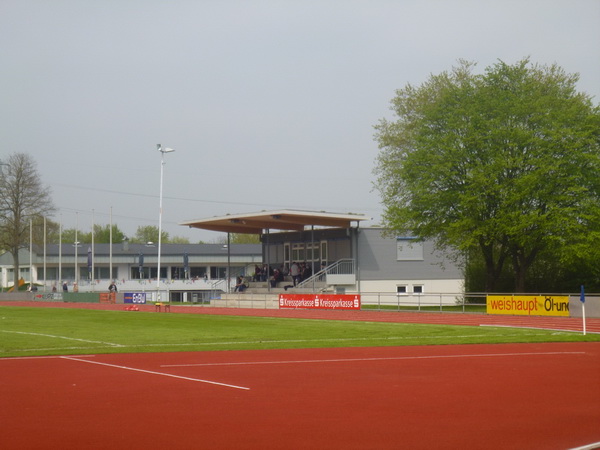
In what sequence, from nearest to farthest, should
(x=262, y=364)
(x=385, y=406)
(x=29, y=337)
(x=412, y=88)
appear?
(x=385, y=406), (x=262, y=364), (x=29, y=337), (x=412, y=88)

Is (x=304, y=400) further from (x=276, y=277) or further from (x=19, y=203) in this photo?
(x=19, y=203)

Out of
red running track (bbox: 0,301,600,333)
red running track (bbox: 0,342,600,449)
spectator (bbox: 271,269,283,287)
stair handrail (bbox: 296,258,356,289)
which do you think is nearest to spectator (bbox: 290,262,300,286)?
stair handrail (bbox: 296,258,356,289)

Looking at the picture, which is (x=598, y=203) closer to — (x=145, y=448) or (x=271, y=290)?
(x=271, y=290)

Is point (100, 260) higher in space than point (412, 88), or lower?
lower

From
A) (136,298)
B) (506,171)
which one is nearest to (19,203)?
(136,298)

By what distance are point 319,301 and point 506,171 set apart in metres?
13.5

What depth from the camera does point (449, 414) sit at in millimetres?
11047

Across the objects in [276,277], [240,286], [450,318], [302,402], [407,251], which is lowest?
[302,402]

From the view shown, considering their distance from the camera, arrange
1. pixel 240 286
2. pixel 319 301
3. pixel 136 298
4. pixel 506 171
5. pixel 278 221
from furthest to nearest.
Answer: pixel 136 298, pixel 240 286, pixel 278 221, pixel 319 301, pixel 506 171

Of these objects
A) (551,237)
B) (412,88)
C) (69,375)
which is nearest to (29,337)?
(69,375)

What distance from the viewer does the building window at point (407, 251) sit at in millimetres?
63219

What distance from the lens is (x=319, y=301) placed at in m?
49.9

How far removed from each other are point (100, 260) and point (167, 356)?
8951 centimetres

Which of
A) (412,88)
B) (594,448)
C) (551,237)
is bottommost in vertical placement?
(594,448)
